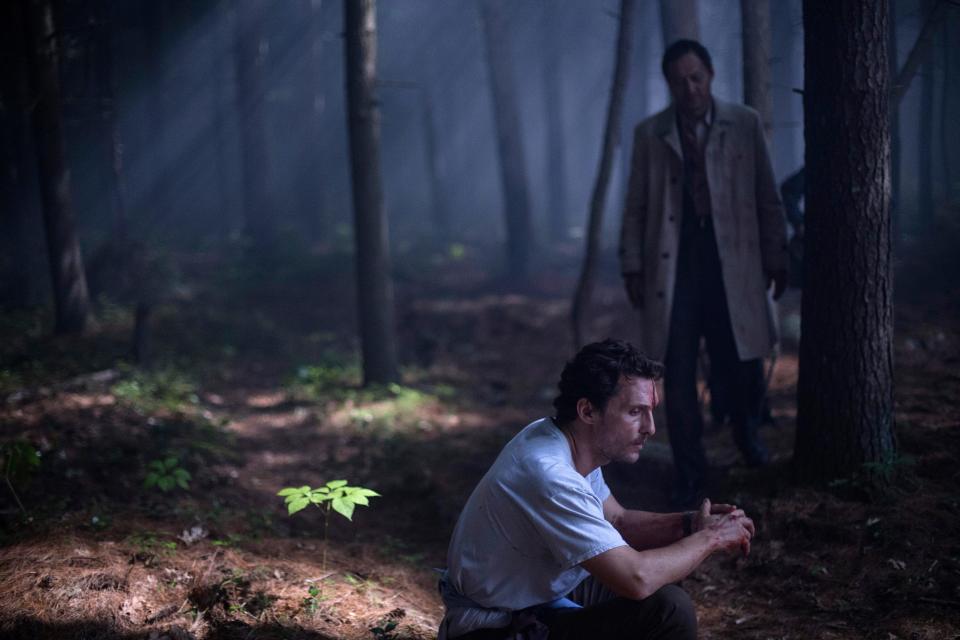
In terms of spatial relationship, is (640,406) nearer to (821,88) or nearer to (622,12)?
(821,88)

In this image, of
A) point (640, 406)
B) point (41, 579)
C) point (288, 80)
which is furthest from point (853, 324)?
point (288, 80)

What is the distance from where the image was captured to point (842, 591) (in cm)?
388

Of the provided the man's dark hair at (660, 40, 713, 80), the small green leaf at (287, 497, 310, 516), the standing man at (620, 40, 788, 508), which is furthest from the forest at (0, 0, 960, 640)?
the man's dark hair at (660, 40, 713, 80)

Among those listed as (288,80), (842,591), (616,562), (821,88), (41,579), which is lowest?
(842,591)

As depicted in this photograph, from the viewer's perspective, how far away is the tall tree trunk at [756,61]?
22.0 ft

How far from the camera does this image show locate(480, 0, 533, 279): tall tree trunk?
54.1 ft

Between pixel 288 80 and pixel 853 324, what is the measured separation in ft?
116

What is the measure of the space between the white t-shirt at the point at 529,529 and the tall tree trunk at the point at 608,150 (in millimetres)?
4952

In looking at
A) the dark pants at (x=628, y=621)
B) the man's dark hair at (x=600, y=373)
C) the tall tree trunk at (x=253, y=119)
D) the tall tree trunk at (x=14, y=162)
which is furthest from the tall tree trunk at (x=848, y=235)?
the tall tree trunk at (x=253, y=119)

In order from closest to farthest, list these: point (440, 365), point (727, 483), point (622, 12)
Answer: point (727, 483) → point (622, 12) → point (440, 365)

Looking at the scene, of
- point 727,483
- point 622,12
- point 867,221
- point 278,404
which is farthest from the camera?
point 278,404

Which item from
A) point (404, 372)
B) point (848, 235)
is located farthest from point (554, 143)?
point (848, 235)

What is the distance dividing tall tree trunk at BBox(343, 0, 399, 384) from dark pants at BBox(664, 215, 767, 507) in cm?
460

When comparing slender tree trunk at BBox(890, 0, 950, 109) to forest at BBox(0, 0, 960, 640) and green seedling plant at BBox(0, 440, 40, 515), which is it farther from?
green seedling plant at BBox(0, 440, 40, 515)
